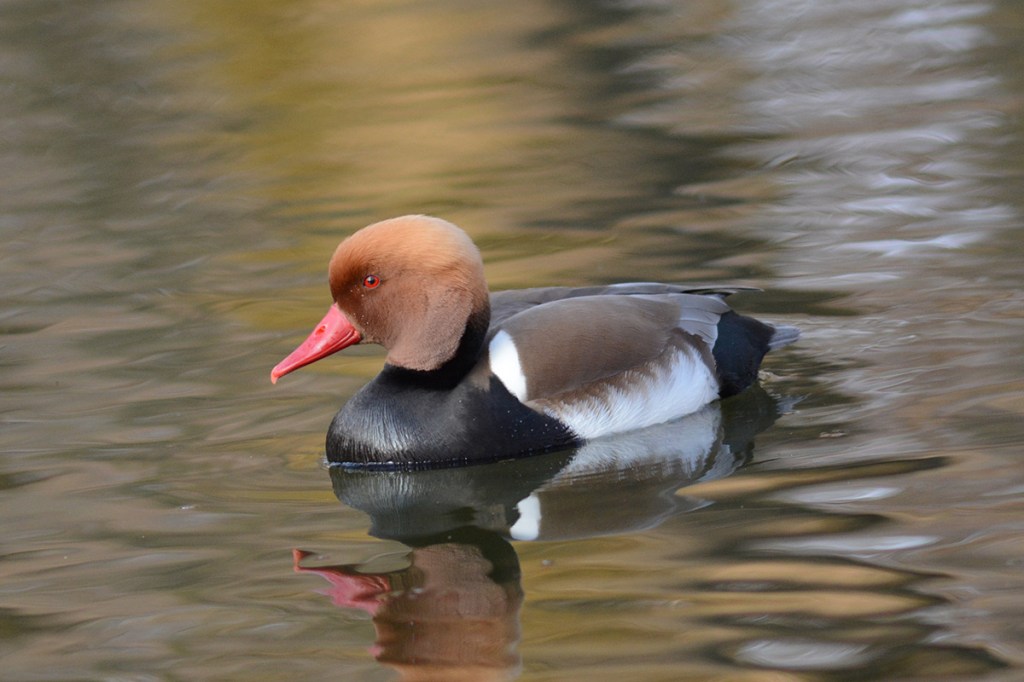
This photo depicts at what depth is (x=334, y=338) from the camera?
5.84 m

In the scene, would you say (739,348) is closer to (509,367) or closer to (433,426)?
(509,367)

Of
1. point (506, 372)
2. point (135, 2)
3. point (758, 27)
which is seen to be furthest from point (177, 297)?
point (135, 2)

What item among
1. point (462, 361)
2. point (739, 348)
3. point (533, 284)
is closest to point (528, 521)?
point (462, 361)

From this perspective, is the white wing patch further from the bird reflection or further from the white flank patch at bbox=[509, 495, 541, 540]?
the white flank patch at bbox=[509, 495, 541, 540]

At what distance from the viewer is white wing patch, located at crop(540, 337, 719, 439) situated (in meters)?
5.84

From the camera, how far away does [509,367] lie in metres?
5.77

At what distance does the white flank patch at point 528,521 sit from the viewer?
506 centimetres

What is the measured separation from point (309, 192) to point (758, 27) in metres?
5.30

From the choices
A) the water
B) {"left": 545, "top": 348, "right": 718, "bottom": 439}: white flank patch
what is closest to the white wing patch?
{"left": 545, "top": 348, "right": 718, "bottom": 439}: white flank patch

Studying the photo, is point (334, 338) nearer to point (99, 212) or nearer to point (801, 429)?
point (801, 429)

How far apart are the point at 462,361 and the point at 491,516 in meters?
0.71

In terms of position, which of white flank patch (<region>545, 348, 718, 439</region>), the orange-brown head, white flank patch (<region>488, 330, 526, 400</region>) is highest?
the orange-brown head

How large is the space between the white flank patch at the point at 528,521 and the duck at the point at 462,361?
39cm

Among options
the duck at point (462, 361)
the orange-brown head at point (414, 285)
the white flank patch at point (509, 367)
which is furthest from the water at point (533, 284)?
the orange-brown head at point (414, 285)
